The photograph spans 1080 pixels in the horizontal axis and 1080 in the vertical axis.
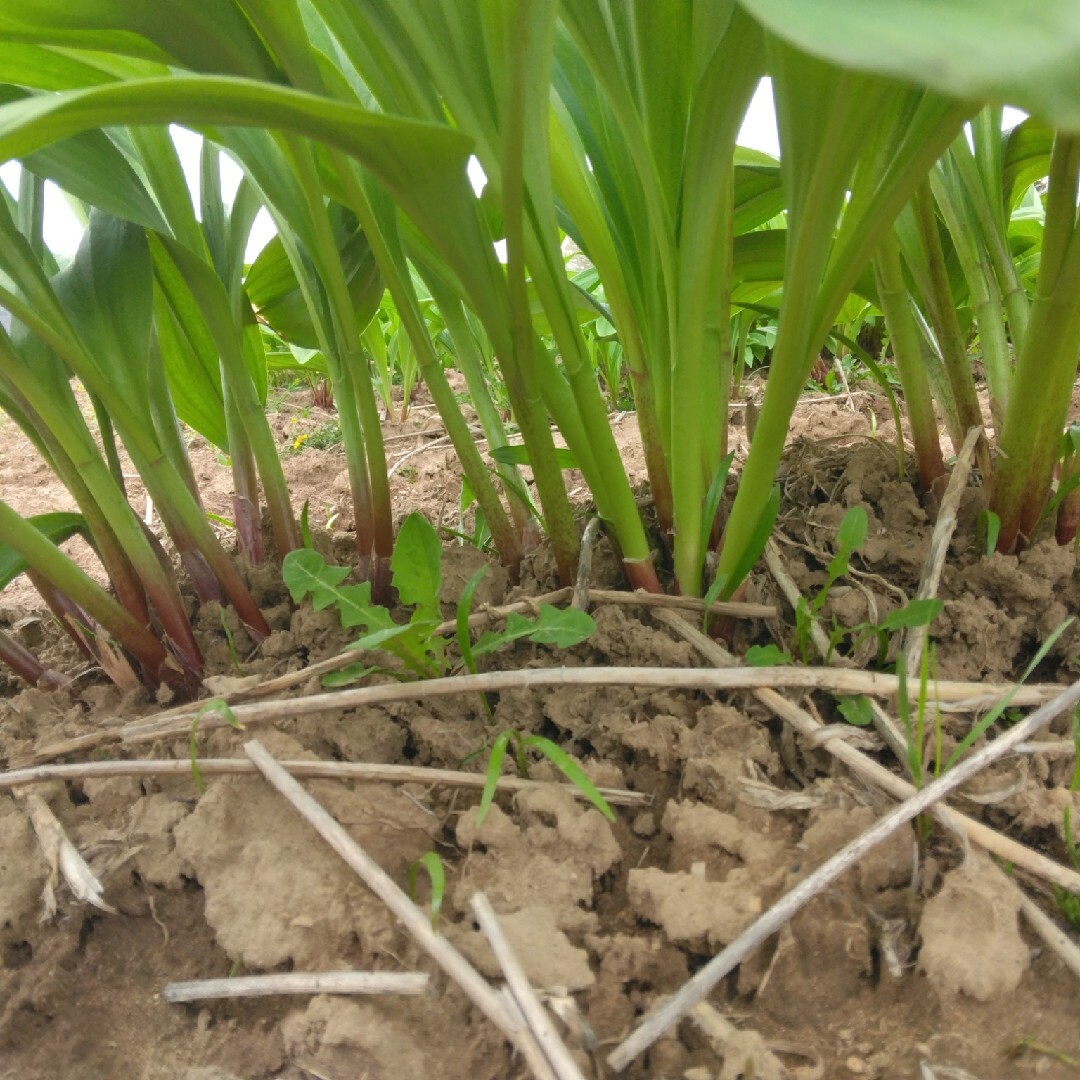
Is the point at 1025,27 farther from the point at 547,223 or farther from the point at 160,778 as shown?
the point at 160,778

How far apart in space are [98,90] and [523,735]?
423 millimetres

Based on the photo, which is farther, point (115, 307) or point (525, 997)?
point (115, 307)

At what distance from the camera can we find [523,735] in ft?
1.85

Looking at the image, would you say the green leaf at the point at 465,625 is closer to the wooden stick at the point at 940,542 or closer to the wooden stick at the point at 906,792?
the wooden stick at the point at 906,792

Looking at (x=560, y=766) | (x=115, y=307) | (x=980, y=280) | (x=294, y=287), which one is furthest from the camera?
(x=294, y=287)

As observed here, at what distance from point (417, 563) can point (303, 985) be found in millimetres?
279

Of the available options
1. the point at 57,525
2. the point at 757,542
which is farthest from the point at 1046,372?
the point at 57,525

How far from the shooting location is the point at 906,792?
458 millimetres

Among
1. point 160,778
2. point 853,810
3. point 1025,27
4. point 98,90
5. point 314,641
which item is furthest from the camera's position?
point 314,641

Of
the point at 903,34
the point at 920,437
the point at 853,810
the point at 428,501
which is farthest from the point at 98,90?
the point at 428,501

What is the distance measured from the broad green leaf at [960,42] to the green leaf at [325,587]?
47 cm

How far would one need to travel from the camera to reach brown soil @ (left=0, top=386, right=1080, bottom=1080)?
0.39m

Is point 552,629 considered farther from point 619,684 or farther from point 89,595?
point 89,595

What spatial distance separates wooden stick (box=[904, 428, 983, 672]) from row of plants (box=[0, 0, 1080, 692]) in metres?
0.03
